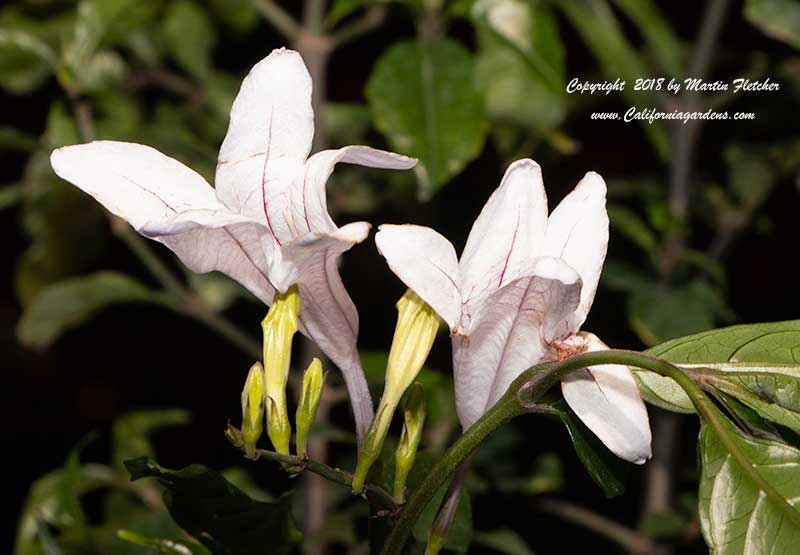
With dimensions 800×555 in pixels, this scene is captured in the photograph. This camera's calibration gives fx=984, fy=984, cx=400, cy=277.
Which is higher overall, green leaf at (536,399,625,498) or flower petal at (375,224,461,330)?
flower petal at (375,224,461,330)

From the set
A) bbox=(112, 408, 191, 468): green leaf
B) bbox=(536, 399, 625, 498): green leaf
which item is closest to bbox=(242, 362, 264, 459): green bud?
bbox=(536, 399, 625, 498): green leaf

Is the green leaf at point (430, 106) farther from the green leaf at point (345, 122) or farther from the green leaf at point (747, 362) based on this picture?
the green leaf at point (747, 362)

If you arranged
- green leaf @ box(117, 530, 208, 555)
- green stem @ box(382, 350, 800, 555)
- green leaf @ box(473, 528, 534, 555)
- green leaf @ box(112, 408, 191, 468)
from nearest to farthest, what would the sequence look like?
1. green stem @ box(382, 350, 800, 555)
2. green leaf @ box(117, 530, 208, 555)
3. green leaf @ box(473, 528, 534, 555)
4. green leaf @ box(112, 408, 191, 468)

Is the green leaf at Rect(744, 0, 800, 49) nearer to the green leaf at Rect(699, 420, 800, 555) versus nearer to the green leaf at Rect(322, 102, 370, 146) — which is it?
the green leaf at Rect(322, 102, 370, 146)

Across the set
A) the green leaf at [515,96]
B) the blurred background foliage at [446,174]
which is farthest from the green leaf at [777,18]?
the green leaf at [515,96]

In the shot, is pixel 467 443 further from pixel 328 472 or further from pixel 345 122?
pixel 345 122

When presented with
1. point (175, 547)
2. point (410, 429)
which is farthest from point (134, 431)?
point (410, 429)

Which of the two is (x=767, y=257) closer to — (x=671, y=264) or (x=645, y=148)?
(x=645, y=148)
